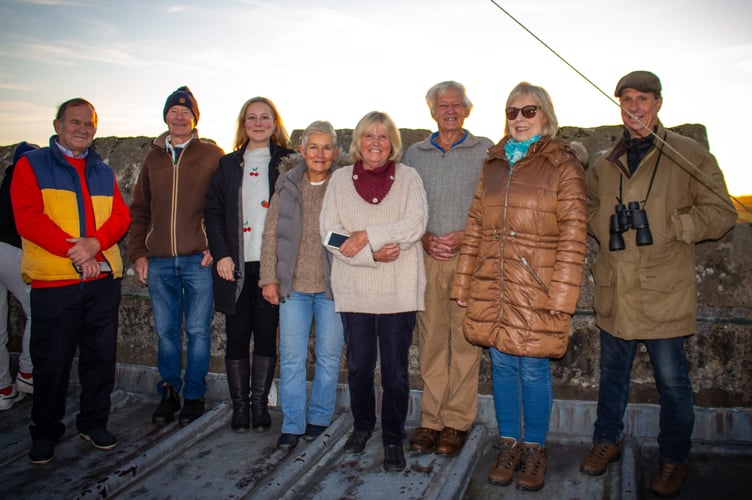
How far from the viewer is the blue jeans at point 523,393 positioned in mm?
3463

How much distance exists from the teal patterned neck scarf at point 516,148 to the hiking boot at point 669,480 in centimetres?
195

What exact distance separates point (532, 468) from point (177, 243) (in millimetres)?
→ 2914

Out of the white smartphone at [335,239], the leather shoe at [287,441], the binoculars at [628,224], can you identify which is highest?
the binoculars at [628,224]

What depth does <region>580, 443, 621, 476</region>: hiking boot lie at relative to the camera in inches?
138

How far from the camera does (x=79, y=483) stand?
11.9 ft

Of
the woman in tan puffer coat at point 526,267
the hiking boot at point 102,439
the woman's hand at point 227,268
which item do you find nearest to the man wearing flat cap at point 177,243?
the woman's hand at point 227,268

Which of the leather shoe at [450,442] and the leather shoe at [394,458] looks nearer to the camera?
→ the leather shoe at [394,458]

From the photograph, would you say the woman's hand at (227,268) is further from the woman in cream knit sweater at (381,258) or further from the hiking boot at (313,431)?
the hiking boot at (313,431)

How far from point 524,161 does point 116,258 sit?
2948mm

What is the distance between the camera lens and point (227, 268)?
4.15 meters

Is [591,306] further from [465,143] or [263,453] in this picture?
[263,453]

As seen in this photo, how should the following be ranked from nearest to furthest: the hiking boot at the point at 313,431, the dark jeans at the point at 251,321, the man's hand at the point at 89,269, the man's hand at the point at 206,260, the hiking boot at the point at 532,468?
the hiking boot at the point at 532,468, the man's hand at the point at 89,269, the hiking boot at the point at 313,431, the dark jeans at the point at 251,321, the man's hand at the point at 206,260

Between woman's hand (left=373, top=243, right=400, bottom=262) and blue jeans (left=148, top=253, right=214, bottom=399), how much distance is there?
5.05 feet

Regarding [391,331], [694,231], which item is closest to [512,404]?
[391,331]
